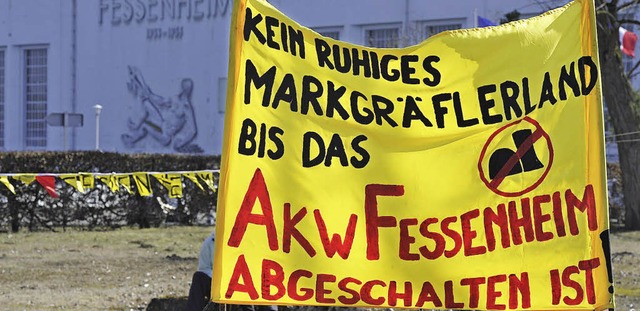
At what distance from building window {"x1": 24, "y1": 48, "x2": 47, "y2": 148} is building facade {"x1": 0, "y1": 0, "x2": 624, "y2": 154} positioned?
0.04 meters

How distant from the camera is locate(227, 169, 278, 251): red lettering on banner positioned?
5.45m

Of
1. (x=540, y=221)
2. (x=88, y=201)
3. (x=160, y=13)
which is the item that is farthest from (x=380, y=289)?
(x=160, y=13)

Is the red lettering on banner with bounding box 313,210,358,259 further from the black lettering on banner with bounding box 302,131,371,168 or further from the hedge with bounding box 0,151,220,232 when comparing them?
the hedge with bounding box 0,151,220,232

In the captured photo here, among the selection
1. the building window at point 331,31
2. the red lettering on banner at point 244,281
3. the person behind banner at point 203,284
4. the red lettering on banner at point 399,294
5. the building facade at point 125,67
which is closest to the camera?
the red lettering on banner at point 244,281

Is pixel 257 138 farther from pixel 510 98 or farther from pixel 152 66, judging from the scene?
pixel 152 66

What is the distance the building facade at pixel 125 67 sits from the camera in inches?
1586

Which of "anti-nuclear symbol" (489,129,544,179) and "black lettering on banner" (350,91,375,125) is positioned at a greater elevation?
"black lettering on banner" (350,91,375,125)

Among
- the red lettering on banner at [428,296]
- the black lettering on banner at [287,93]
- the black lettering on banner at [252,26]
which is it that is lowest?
the red lettering on banner at [428,296]

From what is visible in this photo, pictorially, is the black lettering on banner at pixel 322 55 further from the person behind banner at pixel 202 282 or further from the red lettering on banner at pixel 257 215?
the person behind banner at pixel 202 282

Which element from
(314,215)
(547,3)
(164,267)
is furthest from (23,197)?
(314,215)

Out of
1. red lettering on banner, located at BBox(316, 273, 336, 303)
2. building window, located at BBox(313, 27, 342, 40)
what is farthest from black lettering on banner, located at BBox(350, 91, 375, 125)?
building window, located at BBox(313, 27, 342, 40)

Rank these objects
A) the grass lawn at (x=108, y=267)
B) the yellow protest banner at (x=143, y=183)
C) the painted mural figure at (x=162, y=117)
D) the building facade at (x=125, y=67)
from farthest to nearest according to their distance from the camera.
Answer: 1. the painted mural figure at (x=162, y=117)
2. the building facade at (x=125, y=67)
3. the yellow protest banner at (x=143, y=183)
4. the grass lawn at (x=108, y=267)

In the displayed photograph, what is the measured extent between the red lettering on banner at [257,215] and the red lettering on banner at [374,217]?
1.39ft

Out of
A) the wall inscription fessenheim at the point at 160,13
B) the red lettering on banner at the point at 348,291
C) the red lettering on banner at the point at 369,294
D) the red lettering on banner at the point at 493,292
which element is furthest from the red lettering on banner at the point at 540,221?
the wall inscription fessenheim at the point at 160,13
